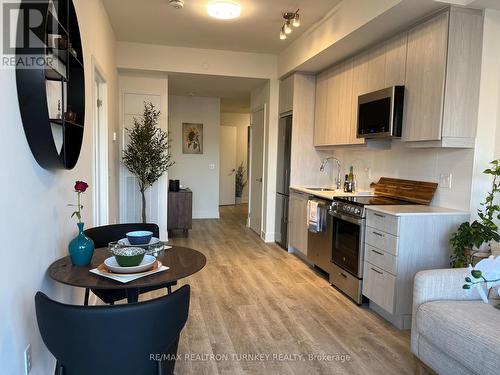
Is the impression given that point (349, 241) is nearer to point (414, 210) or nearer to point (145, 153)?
point (414, 210)

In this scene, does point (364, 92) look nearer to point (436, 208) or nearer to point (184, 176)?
point (436, 208)

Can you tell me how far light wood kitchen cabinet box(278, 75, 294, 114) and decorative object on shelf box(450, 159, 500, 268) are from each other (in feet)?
9.28

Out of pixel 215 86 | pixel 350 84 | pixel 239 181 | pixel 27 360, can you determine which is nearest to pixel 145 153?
pixel 215 86

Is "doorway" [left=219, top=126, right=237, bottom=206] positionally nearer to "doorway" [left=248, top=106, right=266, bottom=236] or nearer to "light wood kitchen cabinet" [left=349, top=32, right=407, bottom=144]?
"doorway" [left=248, top=106, right=266, bottom=236]

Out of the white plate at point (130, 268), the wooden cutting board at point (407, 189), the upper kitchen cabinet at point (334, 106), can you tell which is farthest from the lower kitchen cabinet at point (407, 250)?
the white plate at point (130, 268)

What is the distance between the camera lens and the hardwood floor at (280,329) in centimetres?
230

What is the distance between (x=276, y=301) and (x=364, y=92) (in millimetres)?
2261

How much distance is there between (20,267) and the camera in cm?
145

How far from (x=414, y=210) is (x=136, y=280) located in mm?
2195

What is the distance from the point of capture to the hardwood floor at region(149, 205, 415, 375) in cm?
230

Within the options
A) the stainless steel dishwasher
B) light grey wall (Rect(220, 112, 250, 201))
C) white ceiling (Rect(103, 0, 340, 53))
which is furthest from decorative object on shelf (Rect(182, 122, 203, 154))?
the stainless steel dishwasher

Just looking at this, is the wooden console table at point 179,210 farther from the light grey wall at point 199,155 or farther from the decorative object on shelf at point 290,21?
the decorative object on shelf at point 290,21

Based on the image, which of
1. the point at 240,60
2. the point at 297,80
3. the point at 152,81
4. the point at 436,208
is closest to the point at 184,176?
the point at 152,81

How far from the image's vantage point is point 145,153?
4.98 m
